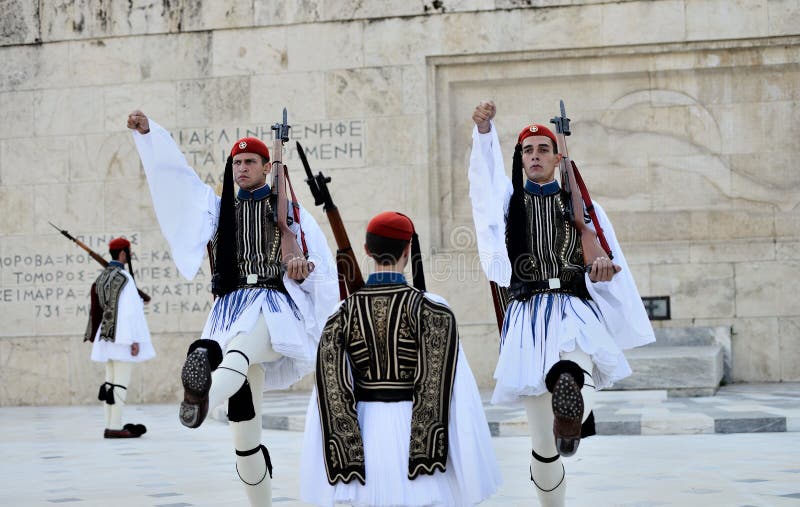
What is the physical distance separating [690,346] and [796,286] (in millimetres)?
1535

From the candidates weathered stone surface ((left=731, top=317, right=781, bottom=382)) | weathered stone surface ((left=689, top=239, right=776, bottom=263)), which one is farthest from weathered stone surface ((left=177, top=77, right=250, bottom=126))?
weathered stone surface ((left=731, top=317, right=781, bottom=382))

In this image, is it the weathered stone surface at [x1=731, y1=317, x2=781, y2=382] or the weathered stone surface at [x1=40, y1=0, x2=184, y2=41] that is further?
the weathered stone surface at [x1=40, y1=0, x2=184, y2=41]

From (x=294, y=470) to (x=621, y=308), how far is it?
3.17 meters

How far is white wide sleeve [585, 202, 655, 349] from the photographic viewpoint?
219 inches

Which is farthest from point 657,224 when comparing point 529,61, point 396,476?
point 396,476

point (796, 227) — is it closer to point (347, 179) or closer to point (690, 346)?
point (690, 346)

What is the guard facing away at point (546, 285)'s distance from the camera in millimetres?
5199

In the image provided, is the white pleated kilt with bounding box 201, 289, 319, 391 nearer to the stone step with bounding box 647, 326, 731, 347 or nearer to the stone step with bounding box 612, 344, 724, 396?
the stone step with bounding box 612, 344, 724, 396

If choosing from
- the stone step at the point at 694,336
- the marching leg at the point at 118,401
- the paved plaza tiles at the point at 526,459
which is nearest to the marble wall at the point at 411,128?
the stone step at the point at 694,336

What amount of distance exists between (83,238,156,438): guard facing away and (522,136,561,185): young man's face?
240 inches

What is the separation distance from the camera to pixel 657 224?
14336 mm

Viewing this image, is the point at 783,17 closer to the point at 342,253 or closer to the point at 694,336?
the point at 694,336

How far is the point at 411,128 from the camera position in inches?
573

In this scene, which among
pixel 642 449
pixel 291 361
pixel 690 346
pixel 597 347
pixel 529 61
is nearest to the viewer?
pixel 597 347
